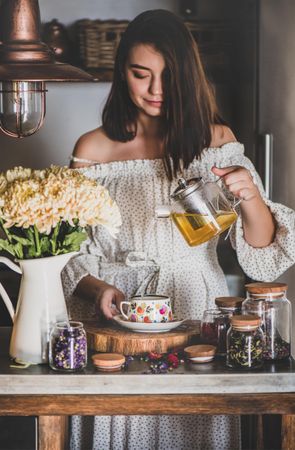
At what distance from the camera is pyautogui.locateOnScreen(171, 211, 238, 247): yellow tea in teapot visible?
6.11 ft

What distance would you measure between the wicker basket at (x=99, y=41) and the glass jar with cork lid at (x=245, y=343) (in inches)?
Result: 88.3

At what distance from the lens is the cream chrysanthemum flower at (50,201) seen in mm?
1658

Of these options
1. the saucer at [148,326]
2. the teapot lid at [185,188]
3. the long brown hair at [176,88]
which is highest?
the long brown hair at [176,88]

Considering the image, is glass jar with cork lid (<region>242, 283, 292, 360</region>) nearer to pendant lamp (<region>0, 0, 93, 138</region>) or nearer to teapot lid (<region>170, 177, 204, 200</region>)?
teapot lid (<region>170, 177, 204, 200</region>)

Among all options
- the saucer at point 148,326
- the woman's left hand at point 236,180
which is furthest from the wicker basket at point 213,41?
the saucer at point 148,326

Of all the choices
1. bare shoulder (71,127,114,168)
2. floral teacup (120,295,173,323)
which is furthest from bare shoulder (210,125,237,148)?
floral teacup (120,295,173,323)

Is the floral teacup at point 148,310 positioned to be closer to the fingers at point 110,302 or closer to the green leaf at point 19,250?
the fingers at point 110,302

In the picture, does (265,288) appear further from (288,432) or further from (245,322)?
(288,432)

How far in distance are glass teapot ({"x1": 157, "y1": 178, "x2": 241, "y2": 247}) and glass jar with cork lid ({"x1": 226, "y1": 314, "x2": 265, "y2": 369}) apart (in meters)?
0.26

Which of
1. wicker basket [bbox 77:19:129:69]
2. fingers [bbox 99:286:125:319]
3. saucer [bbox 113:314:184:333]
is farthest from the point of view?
wicker basket [bbox 77:19:129:69]

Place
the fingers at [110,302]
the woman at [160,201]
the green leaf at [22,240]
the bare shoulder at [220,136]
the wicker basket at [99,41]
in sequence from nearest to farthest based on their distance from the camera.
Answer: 1. the green leaf at [22,240]
2. the fingers at [110,302]
3. the woman at [160,201]
4. the bare shoulder at [220,136]
5. the wicker basket at [99,41]

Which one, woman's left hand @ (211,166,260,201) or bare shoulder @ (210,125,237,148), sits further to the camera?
bare shoulder @ (210,125,237,148)

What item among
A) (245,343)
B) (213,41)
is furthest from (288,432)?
(213,41)

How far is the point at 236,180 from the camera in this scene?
6.38 ft
